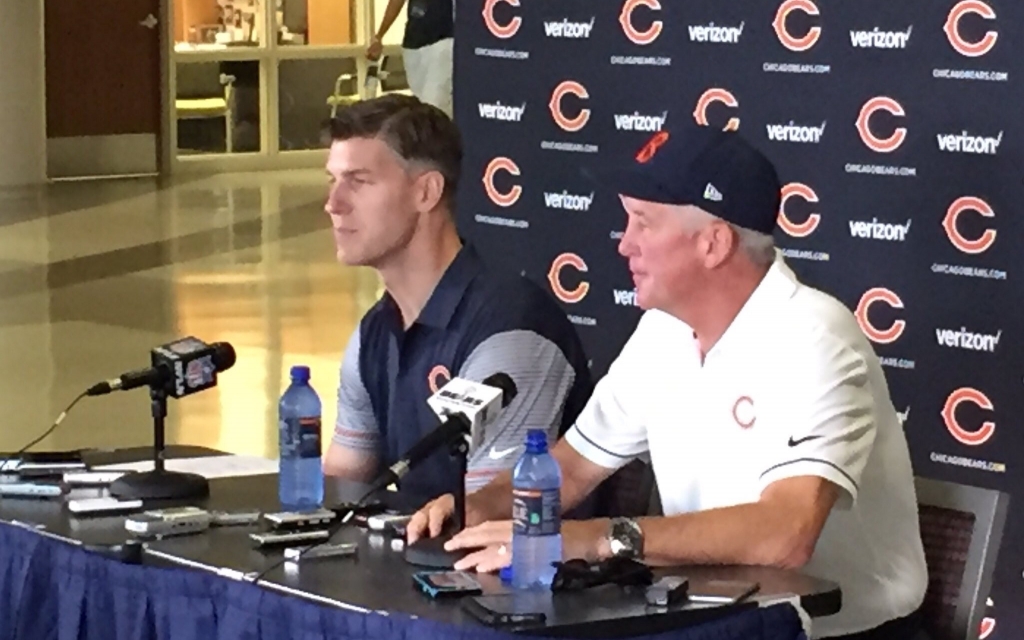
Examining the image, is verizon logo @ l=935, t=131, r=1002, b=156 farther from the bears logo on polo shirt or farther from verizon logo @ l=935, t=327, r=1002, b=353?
the bears logo on polo shirt

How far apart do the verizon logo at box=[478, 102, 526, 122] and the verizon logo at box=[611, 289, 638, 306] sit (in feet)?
2.18

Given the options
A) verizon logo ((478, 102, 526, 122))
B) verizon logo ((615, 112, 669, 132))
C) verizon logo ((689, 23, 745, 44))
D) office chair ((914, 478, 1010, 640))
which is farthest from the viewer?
verizon logo ((478, 102, 526, 122))

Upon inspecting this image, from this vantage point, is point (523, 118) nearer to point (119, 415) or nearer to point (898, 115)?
point (898, 115)

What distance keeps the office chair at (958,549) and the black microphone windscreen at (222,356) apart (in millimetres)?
1129

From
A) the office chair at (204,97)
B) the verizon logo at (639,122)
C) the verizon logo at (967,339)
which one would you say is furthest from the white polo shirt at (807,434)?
the office chair at (204,97)

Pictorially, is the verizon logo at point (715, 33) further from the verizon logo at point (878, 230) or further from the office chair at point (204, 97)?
the office chair at point (204, 97)

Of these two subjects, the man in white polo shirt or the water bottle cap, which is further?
the man in white polo shirt

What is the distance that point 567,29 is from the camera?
18.5ft

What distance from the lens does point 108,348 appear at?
8203 millimetres

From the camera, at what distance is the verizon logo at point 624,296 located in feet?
18.0

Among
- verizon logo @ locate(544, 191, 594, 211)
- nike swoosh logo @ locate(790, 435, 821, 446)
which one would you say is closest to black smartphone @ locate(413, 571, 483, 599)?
Result: nike swoosh logo @ locate(790, 435, 821, 446)

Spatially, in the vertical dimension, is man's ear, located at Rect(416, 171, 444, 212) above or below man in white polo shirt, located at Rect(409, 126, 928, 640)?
above

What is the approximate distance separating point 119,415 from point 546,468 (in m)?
4.57

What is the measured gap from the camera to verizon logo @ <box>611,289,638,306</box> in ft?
18.0
